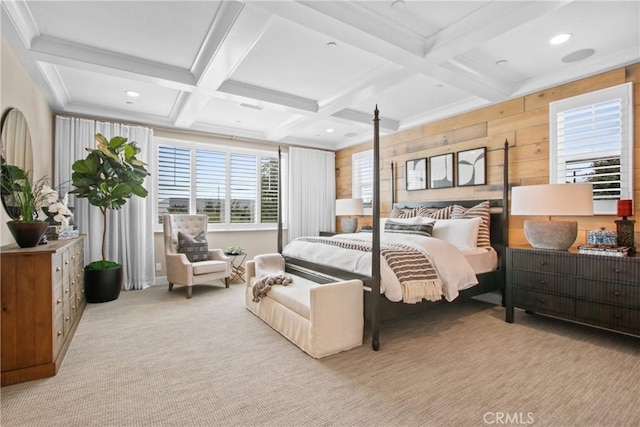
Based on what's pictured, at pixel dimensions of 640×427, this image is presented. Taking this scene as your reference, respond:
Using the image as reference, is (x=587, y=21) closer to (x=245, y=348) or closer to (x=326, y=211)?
(x=245, y=348)

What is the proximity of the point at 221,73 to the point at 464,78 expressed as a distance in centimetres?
250

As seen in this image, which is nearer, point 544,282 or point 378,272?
point 378,272

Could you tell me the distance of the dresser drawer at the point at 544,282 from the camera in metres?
2.91

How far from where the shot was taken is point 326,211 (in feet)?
22.3

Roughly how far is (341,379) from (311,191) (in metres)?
4.68

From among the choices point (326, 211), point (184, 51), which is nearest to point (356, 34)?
point (184, 51)

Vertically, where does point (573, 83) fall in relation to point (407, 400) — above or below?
above

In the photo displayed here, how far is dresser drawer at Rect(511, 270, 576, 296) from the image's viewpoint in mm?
2914

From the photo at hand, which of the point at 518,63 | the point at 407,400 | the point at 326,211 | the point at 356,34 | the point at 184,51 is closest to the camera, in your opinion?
the point at 407,400

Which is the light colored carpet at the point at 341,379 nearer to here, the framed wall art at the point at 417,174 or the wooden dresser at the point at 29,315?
the wooden dresser at the point at 29,315

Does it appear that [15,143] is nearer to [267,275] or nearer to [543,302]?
[267,275]

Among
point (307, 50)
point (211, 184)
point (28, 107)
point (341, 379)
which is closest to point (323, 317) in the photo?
point (341, 379)

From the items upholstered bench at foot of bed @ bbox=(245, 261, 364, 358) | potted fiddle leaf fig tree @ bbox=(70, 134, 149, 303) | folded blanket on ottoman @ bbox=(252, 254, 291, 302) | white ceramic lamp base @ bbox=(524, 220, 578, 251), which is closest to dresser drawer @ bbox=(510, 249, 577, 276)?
white ceramic lamp base @ bbox=(524, 220, 578, 251)

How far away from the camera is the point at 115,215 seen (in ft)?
15.5
